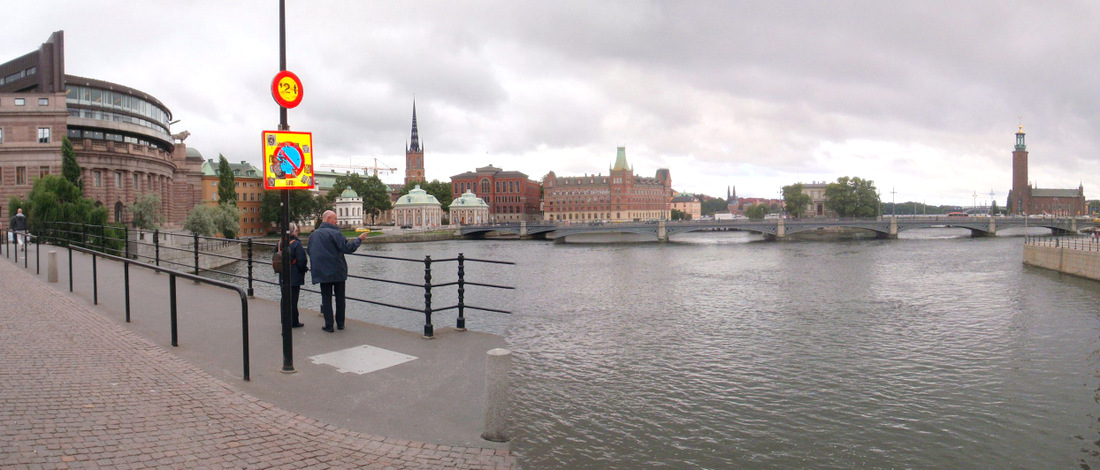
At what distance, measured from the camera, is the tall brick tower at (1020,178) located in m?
156

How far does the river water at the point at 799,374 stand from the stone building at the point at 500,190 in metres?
139

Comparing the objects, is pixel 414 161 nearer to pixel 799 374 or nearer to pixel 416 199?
pixel 416 199

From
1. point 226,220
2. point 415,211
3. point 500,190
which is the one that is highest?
point 500,190

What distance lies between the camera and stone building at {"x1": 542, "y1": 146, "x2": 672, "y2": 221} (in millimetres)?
167125

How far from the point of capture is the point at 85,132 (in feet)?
205

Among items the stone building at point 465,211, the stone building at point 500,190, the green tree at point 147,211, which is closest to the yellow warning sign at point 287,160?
the green tree at point 147,211

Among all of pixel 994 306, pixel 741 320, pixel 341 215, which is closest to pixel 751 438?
pixel 741 320

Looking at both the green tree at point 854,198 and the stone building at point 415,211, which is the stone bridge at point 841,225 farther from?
the stone building at point 415,211

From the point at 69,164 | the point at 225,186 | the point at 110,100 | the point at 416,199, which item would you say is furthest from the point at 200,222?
the point at 416,199

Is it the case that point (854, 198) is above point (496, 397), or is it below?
above

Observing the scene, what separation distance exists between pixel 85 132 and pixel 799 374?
73.6 m

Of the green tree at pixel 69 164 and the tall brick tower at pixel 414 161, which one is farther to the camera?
the tall brick tower at pixel 414 161

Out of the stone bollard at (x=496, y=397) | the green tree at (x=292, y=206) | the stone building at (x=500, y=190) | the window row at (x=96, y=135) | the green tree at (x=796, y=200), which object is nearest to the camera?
the stone bollard at (x=496, y=397)

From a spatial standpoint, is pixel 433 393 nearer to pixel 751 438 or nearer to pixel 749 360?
pixel 751 438
